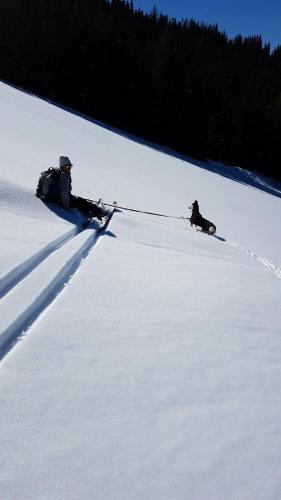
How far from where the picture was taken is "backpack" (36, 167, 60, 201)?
6.63 m

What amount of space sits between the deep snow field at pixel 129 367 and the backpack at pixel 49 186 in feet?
0.95

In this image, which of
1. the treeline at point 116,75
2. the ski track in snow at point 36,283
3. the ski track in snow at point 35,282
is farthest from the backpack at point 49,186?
the treeline at point 116,75

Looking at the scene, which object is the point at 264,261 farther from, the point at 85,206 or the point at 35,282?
the point at 35,282

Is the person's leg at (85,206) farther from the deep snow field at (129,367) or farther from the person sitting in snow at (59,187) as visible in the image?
the deep snow field at (129,367)

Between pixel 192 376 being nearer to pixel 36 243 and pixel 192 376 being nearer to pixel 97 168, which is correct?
pixel 36 243

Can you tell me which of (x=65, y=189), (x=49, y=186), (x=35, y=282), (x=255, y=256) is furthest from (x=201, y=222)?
(x=35, y=282)

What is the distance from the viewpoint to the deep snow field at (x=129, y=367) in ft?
6.62

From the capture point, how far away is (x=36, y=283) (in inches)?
143

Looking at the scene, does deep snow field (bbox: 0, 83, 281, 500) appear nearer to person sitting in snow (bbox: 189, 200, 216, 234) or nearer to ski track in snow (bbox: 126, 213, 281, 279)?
ski track in snow (bbox: 126, 213, 281, 279)

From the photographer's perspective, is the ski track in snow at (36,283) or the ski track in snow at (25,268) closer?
the ski track in snow at (36,283)

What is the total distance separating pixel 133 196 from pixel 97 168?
3.02 m

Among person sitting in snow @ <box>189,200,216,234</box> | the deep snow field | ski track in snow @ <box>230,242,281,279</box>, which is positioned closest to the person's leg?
the deep snow field

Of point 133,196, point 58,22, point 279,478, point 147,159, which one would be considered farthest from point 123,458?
point 58,22

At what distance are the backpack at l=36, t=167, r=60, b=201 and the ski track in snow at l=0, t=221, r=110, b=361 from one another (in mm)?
1677
